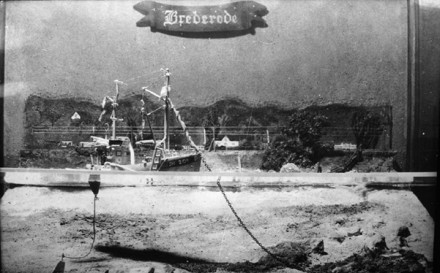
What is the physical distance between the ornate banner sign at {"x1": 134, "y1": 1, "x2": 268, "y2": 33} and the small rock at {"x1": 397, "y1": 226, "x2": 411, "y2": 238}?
2.51m

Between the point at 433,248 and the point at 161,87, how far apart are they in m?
3.24

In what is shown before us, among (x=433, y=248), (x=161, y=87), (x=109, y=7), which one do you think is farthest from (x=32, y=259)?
(x=433, y=248)

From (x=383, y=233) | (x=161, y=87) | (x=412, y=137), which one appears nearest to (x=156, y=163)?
(x=161, y=87)

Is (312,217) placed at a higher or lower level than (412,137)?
lower

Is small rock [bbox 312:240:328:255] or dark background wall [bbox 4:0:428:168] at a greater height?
dark background wall [bbox 4:0:428:168]

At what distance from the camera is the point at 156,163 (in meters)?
3.73

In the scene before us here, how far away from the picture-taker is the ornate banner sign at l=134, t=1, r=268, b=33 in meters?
3.67

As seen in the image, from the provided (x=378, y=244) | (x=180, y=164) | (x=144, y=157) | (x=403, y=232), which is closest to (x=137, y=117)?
(x=144, y=157)

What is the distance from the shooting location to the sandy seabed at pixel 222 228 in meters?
3.59

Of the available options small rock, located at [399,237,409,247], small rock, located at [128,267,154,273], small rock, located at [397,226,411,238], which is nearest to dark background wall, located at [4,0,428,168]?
small rock, located at [397,226,411,238]

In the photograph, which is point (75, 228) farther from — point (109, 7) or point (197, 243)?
point (109, 7)

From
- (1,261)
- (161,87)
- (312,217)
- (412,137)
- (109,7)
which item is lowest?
(1,261)

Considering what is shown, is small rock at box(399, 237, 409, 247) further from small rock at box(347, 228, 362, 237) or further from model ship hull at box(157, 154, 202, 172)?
model ship hull at box(157, 154, 202, 172)

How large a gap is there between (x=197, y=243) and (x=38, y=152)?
192 centimetres
